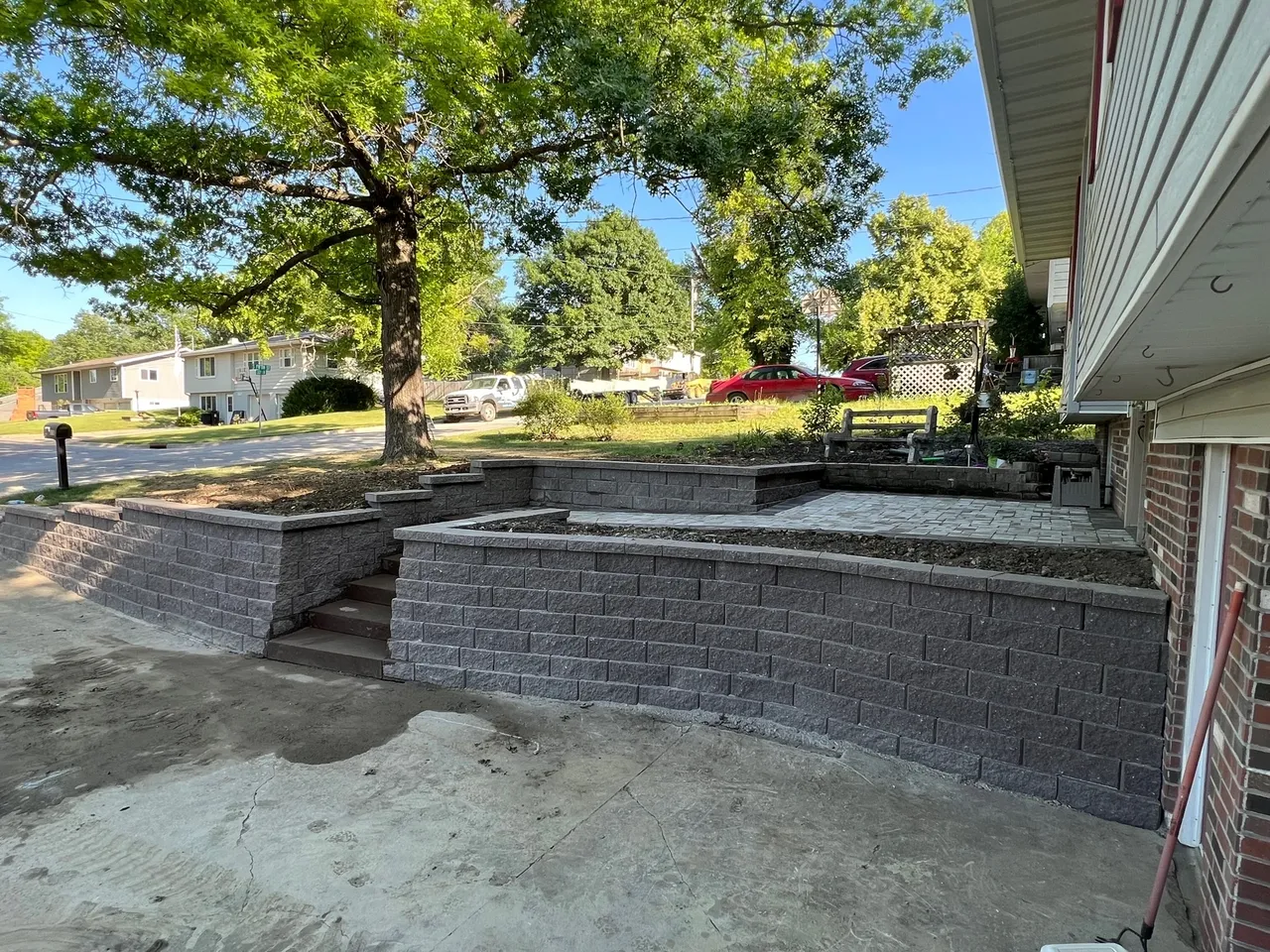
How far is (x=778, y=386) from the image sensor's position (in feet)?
64.3

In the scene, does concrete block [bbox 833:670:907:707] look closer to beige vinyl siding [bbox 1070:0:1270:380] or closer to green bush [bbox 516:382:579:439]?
beige vinyl siding [bbox 1070:0:1270:380]

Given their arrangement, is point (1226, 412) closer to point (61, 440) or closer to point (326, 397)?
point (61, 440)

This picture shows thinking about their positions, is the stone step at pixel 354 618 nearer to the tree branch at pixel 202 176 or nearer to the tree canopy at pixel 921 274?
the tree branch at pixel 202 176

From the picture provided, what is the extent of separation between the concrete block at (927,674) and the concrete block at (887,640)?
0.12ft

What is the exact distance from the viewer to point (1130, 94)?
2037mm

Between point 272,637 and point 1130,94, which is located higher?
point 1130,94

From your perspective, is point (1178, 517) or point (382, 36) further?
point (382, 36)

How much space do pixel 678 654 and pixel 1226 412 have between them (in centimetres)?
274

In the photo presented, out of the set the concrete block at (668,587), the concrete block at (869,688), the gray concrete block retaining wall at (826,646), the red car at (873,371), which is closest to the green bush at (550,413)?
the gray concrete block retaining wall at (826,646)

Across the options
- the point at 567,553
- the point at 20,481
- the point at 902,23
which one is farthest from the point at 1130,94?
the point at 20,481

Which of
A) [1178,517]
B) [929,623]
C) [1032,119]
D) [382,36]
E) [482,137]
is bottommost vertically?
[929,623]

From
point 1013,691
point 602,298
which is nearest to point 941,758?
point 1013,691

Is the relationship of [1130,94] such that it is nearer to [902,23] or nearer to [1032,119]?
[1032,119]

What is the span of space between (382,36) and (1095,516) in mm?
8108
